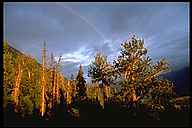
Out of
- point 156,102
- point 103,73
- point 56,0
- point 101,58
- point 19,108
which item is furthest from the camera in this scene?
point 101,58

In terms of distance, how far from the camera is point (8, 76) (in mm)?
48875

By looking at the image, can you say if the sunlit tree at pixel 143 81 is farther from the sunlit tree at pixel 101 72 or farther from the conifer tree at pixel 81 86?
the conifer tree at pixel 81 86

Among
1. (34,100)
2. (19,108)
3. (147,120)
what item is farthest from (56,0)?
(34,100)

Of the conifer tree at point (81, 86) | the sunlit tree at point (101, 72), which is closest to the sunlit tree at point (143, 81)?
the sunlit tree at point (101, 72)

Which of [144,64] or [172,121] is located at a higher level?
[144,64]

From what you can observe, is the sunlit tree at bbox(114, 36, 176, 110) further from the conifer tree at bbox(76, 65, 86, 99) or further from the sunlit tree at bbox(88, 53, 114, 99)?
the conifer tree at bbox(76, 65, 86, 99)

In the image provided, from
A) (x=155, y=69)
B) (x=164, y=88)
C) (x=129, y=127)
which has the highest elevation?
(x=155, y=69)

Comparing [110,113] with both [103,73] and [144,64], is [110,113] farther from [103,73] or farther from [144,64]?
[103,73]

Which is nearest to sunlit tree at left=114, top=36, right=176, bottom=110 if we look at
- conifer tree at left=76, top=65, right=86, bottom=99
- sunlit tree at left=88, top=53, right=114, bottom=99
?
sunlit tree at left=88, top=53, right=114, bottom=99

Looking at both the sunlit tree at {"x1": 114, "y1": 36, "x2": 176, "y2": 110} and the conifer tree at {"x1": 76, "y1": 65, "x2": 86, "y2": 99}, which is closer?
the sunlit tree at {"x1": 114, "y1": 36, "x2": 176, "y2": 110}

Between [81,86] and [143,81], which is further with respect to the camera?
[81,86]

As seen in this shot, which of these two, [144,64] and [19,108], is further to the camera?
[19,108]

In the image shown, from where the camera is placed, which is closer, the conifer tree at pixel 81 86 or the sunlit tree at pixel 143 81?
the sunlit tree at pixel 143 81

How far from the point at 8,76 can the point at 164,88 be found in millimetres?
25898
